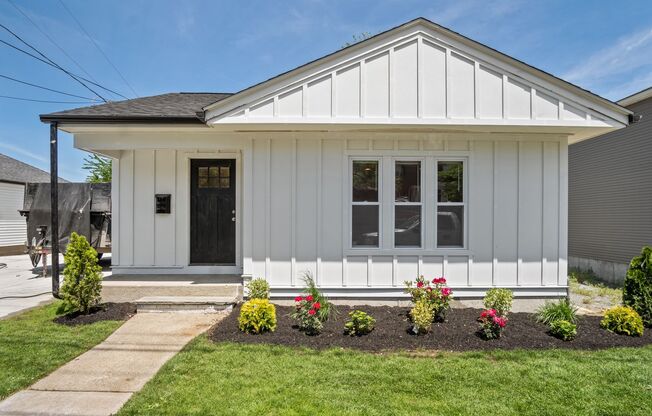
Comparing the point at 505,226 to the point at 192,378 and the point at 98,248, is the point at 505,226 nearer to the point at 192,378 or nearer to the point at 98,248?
the point at 192,378

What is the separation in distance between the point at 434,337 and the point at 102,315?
15.5 feet

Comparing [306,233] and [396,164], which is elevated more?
[396,164]

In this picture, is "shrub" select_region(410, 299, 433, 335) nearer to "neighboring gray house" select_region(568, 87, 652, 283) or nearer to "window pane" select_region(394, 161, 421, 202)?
"window pane" select_region(394, 161, 421, 202)

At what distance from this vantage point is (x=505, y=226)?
5.95m

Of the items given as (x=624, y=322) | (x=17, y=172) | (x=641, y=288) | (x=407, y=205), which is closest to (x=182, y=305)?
(x=407, y=205)

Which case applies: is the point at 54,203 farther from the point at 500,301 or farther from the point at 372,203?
the point at 500,301

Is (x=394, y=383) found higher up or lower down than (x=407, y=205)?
lower down

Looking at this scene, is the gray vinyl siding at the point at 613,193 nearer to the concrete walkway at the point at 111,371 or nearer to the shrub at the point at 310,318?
the shrub at the point at 310,318

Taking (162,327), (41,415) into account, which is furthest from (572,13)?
(41,415)

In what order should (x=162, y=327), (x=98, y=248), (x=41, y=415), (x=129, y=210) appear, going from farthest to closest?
(x=98, y=248)
(x=129, y=210)
(x=162, y=327)
(x=41, y=415)

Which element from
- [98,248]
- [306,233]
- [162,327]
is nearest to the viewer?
[162,327]

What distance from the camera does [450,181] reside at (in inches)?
236

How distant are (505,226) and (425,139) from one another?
6.63 feet

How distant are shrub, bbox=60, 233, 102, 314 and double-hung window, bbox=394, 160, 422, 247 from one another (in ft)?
15.3
